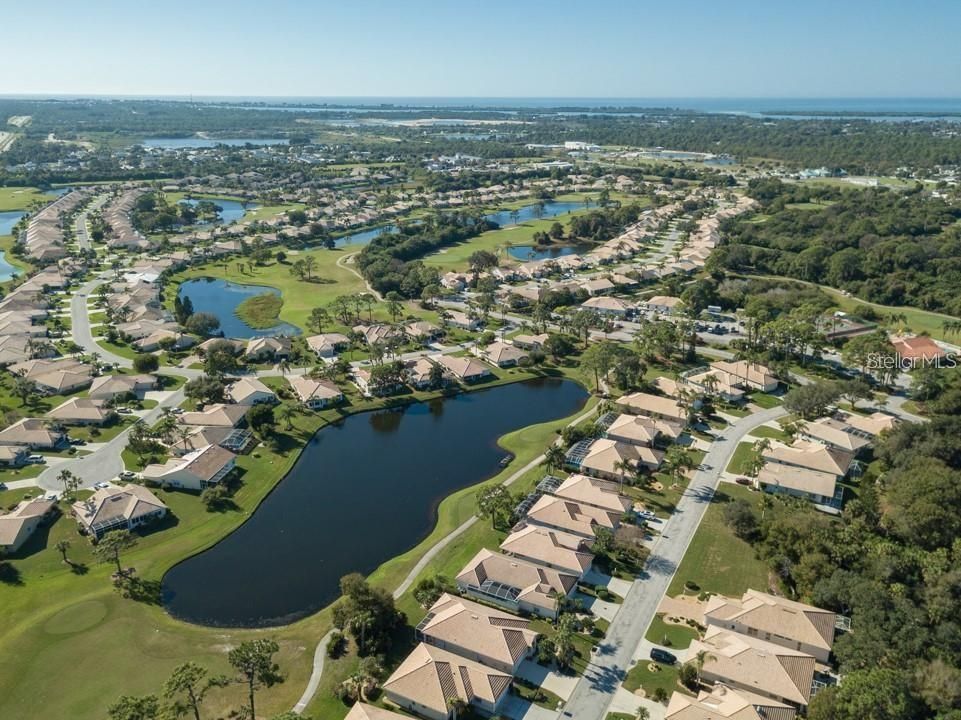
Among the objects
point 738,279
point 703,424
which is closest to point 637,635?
point 703,424

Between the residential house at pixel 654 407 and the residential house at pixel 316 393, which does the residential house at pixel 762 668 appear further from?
the residential house at pixel 316 393

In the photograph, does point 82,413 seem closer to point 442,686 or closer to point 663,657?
point 442,686

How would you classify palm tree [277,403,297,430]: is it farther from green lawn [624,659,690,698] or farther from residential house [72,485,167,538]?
green lawn [624,659,690,698]

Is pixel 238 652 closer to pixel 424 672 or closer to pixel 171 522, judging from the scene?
pixel 424 672

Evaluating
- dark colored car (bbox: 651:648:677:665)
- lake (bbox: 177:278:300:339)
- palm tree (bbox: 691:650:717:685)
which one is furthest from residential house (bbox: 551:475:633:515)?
lake (bbox: 177:278:300:339)

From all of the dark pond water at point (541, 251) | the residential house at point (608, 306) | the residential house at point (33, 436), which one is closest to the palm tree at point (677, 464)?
the residential house at point (608, 306)

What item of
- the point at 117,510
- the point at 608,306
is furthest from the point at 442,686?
the point at 608,306

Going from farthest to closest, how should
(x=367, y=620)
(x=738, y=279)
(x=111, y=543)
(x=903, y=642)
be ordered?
1. (x=738, y=279)
2. (x=111, y=543)
3. (x=367, y=620)
4. (x=903, y=642)
